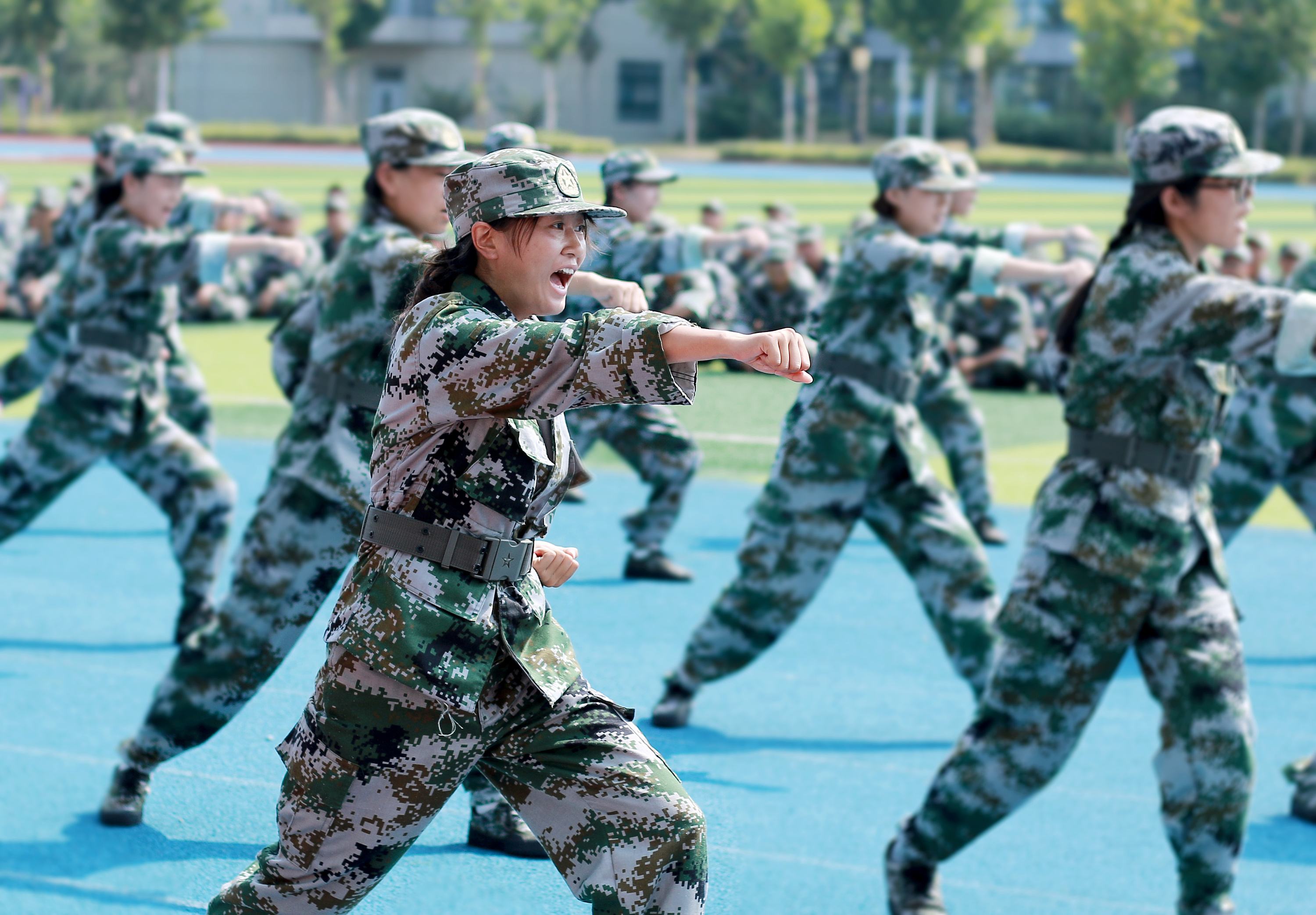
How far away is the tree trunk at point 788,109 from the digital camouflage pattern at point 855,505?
56264mm

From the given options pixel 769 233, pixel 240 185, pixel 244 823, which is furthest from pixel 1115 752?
pixel 240 185

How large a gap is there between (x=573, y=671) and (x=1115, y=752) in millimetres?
3747

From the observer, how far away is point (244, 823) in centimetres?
479

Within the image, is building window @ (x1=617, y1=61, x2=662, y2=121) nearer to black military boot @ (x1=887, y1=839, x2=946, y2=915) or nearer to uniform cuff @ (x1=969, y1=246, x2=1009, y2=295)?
uniform cuff @ (x1=969, y1=246, x2=1009, y2=295)

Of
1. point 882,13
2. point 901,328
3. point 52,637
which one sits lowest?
point 52,637

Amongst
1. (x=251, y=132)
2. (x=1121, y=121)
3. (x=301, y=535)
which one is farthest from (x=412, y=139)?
(x=251, y=132)

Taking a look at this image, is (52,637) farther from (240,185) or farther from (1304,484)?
(240,185)

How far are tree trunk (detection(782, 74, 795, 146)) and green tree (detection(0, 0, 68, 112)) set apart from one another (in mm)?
25697

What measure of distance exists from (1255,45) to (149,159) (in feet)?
171

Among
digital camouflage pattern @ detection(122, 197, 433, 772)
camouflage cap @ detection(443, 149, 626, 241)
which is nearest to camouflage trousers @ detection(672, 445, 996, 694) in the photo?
Answer: digital camouflage pattern @ detection(122, 197, 433, 772)

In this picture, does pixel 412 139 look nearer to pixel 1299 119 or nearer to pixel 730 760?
pixel 730 760

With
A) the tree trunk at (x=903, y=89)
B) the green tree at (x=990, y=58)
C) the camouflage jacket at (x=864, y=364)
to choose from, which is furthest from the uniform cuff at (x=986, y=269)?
the green tree at (x=990, y=58)

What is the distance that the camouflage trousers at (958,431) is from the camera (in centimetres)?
1029

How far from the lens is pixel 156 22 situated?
6144 cm
